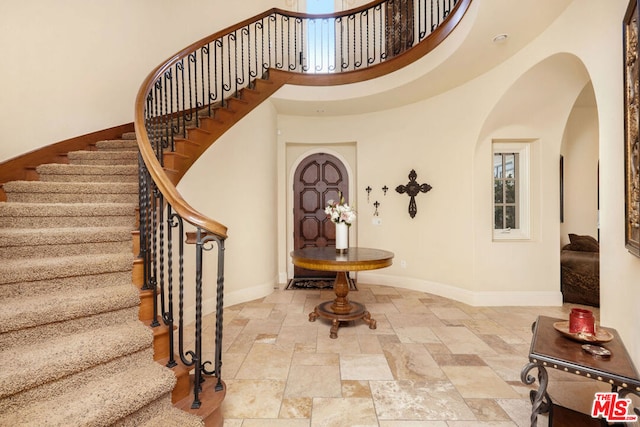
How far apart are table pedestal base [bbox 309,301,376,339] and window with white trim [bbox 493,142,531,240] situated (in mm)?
2103

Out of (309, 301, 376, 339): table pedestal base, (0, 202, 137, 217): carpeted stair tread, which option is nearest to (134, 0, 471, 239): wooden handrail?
(0, 202, 137, 217): carpeted stair tread

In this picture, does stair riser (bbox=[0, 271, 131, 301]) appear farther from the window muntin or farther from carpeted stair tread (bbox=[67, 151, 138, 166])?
the window muntin

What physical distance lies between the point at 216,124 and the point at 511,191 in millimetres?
4006

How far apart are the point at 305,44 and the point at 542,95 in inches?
156

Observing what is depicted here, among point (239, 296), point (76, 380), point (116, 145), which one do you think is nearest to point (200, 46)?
point (116, 145)

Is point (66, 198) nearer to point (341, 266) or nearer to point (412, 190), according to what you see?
point (341, 266)

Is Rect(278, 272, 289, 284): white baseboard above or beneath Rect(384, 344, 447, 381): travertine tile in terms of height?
above

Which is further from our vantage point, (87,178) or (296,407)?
(87,178)

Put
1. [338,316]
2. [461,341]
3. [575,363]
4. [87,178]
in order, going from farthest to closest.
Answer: [338,316] < [87,178] < [461,341] < [575,363]

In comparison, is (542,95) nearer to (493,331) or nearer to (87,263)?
(493,331)

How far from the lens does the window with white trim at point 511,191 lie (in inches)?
150

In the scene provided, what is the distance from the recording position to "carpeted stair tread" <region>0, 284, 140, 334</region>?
4.74ft

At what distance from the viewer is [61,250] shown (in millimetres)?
2002

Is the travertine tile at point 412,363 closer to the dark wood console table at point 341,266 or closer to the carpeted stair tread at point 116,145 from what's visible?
the dark wood console table at point 341,266
